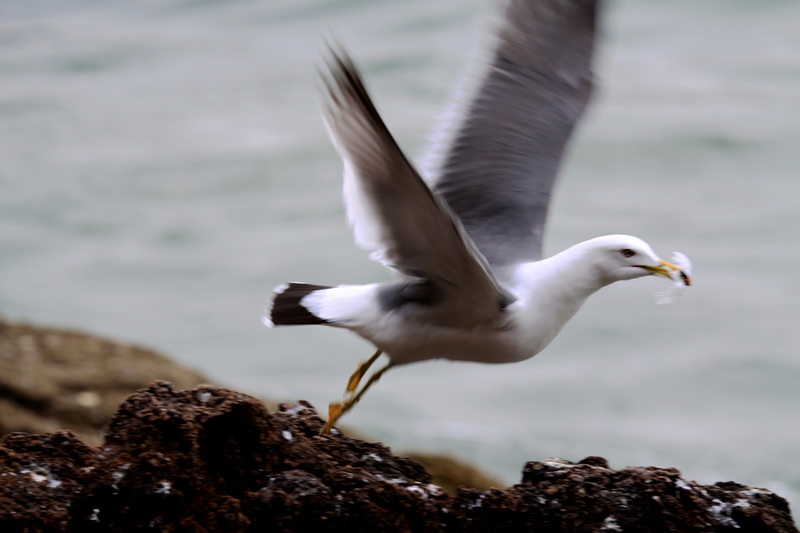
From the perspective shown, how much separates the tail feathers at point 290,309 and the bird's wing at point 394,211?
0.34 m

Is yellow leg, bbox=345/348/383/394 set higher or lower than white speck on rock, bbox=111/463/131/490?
higher

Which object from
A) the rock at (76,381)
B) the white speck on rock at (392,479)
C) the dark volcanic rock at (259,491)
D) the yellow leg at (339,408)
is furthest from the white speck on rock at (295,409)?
the rock at (76,381)

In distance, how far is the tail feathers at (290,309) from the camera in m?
3.94

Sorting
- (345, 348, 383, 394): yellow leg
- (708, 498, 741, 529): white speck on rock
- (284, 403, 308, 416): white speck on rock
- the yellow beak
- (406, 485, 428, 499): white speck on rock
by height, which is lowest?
(406, 485, 428, 499): white speck on rock

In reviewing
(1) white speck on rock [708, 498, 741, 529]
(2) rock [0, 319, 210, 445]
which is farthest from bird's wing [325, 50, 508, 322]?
(2) rock [0, 319, 210, 445]

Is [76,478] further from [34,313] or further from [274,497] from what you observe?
[34,313]

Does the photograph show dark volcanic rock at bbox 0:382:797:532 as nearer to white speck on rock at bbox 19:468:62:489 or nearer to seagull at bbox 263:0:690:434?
white speck on rock at bbox 19:468:62:489

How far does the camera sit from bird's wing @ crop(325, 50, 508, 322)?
10.7 feet

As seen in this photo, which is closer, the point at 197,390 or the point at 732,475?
the point at 197,390

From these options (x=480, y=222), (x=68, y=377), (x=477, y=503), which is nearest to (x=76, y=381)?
(x=68, y=377)

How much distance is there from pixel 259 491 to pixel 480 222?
1641 millimetres

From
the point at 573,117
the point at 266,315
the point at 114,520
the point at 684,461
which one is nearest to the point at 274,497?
the point at 114,520

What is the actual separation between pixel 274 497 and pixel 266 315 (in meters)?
0.98

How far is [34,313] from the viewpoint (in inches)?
467
